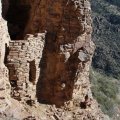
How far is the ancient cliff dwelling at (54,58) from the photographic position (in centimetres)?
1903

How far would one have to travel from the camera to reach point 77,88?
20406mm

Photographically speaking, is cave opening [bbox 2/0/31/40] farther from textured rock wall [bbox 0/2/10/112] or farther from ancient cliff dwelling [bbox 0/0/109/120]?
textured rock wall [bbox 0/2/10/112]

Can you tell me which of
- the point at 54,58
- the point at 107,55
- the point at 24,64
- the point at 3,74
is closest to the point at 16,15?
the point at 54,58

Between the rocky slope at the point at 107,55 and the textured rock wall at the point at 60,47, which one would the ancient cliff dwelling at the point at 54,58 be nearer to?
the textured rock wall at the point at 60,47

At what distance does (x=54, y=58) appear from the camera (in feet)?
65.6

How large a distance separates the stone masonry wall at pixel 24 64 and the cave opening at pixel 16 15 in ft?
4.43

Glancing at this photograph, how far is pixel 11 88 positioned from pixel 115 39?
231 feet

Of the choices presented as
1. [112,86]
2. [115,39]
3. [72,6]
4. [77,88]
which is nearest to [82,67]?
[77,88]

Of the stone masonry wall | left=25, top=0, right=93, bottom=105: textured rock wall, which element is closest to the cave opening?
left=25, top=0, right=93, bottom=105: textured rock wall

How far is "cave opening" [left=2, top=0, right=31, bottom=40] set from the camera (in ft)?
68.4

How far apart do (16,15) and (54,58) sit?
2468 millimetres

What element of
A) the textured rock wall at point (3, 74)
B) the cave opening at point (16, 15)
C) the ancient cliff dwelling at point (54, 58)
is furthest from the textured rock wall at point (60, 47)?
the textured rock wall at point (3, 74)

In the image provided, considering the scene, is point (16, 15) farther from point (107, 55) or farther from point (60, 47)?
point (107, 55)

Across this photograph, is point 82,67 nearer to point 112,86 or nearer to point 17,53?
point 17,53
